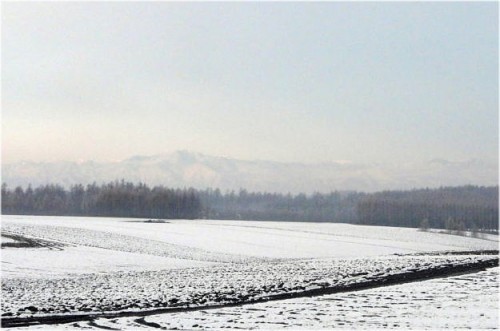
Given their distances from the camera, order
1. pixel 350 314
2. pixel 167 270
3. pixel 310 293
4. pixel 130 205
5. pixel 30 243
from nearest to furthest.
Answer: pixel 350 314 < pixel 310 293 < pixel 167 270 < pixel 30 243 < pixel 130 205

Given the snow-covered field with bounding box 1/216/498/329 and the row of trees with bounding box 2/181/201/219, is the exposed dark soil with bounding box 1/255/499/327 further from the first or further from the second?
the row of trees with bounding box 2/181/201/219

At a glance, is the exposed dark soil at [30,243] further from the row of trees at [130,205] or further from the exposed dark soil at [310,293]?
the row of trees at [130,205]

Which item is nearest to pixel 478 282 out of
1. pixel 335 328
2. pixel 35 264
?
pixel 335 328

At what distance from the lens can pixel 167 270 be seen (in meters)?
42.9

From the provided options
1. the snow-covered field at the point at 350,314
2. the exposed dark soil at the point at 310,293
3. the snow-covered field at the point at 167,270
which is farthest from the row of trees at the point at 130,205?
the snow-covered field at the point at 350,314

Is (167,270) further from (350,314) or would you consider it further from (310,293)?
(350,314)

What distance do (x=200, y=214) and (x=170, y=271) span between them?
153 meters

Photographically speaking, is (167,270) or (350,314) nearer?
(350,314)

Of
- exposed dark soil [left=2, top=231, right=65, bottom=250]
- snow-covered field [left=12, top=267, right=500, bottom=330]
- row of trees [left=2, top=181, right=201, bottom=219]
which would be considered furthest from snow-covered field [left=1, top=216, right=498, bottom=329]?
row of trees [left=2, top=181, right=201, bottom=219]

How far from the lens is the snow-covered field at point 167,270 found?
26234mm

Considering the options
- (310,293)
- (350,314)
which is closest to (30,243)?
(310,293)

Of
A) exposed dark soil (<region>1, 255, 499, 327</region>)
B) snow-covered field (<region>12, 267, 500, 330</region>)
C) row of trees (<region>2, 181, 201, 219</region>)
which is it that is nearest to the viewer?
snow-covered field (<region>12, 267, 500, 330</region>)

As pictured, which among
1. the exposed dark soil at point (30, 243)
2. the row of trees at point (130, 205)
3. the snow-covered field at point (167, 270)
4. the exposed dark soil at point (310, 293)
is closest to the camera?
the exposed dark soil at point (310, 293)

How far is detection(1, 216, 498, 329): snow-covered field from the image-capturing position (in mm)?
26234
